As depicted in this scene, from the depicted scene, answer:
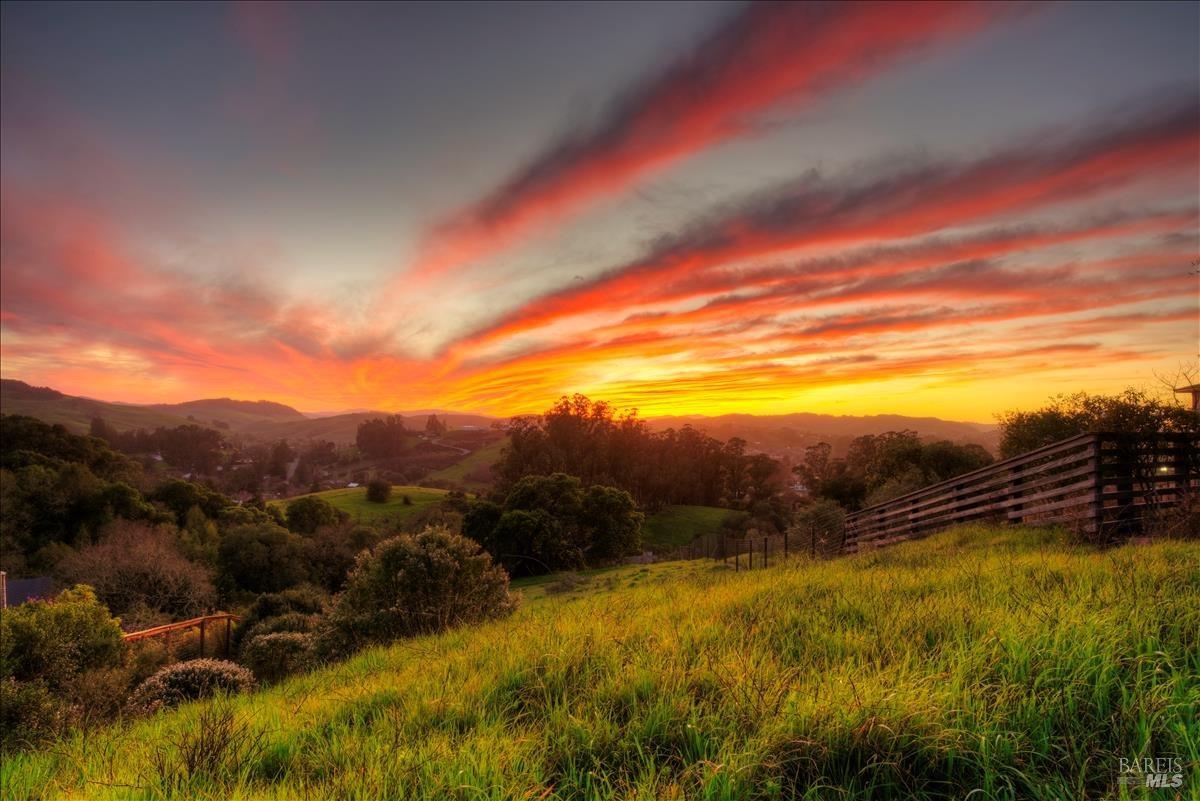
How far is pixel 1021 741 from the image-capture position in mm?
2396

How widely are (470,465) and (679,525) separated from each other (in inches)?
3498

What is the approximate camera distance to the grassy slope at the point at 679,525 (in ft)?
254

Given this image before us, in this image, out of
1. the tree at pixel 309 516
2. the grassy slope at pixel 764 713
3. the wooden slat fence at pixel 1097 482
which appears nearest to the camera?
the grassy slope at pixel 764 713

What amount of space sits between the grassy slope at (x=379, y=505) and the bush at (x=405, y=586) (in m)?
79.8

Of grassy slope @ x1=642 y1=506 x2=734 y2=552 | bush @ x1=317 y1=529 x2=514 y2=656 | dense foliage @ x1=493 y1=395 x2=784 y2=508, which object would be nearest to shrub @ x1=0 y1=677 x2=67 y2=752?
bush @ x1=317 y1=529 x2=514 y2=656

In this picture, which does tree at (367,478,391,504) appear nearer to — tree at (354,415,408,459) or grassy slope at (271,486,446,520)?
grassy slope at (271,486,446,520)

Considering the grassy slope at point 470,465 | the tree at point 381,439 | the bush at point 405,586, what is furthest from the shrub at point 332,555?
the tree at point 381,439

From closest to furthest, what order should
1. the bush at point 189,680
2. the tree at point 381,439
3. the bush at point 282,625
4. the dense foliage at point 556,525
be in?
1. the bush at point 189,680
2. the bush at point 282,625
3. the dense foliage at point 556,525
4. the tree at point 381,439

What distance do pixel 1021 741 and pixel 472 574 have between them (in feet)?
40.2

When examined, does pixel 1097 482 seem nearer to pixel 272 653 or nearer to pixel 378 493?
A: pixel 272 653

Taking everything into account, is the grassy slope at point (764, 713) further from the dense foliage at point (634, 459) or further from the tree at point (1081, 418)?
the dense foliage at point (634, 459)

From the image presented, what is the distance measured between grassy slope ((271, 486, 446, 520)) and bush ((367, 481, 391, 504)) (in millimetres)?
848

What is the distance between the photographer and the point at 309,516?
247 ft

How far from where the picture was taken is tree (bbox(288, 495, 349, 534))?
245ft
